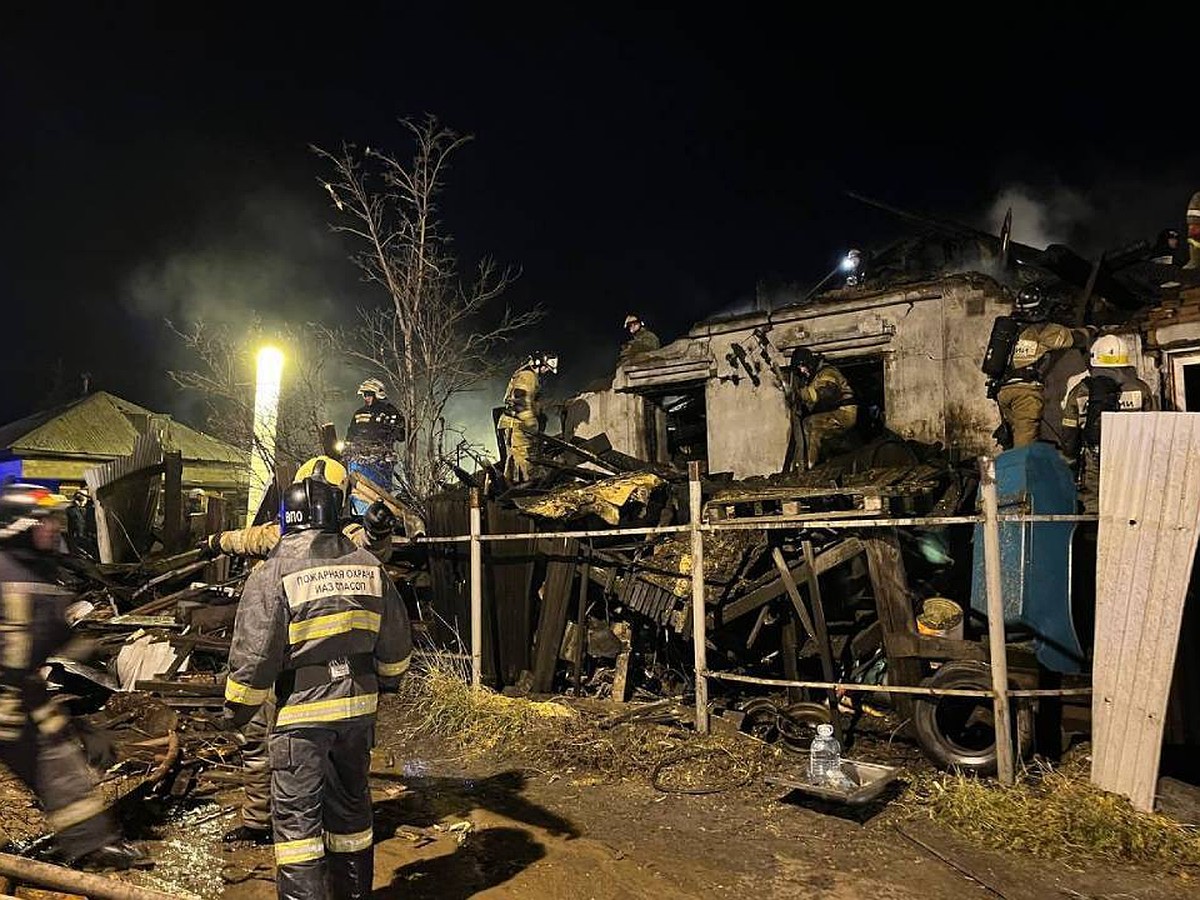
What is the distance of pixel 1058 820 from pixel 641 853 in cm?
248

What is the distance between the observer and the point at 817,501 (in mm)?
7785

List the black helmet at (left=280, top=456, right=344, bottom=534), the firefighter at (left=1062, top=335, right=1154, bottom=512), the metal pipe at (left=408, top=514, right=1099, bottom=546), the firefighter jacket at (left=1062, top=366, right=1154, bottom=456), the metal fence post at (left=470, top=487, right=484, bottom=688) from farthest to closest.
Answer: the metal fence post at (left=470, top=487, right=484, bottom=688) → the firefighter jacket at (left=1062, top=366, right=1154, bottom=456) → the firefighter at (left=1062, top=335, right=1154, bottom=512) → the metal pipe at (left=408, top=514, right=1099, bottom=546) → the black helmet at (left=280, top=456, right=344, bottom=534)

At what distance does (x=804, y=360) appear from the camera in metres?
11.4

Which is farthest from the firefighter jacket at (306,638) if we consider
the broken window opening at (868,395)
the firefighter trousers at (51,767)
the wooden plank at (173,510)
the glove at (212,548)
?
the wooden plank at (173,510)

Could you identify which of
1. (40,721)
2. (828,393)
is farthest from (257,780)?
(828,393)

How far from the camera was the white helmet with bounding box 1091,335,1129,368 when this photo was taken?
8.15 meters

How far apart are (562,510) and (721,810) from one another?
395 centimetres

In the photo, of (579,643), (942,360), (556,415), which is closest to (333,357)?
(556,415)

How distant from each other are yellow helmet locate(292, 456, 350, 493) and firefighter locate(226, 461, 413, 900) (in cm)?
64

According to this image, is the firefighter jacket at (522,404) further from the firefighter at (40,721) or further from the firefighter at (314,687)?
the firefighter at (314,687)

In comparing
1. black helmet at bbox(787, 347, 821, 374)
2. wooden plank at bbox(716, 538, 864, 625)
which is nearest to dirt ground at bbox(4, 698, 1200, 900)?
wooden plank at bbox(716, 538, 864, 625)

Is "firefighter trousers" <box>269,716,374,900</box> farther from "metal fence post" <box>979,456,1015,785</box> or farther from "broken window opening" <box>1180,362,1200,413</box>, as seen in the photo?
"broken window opening" <box>1180,362,1200,413</box>

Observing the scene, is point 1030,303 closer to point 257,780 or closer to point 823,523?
point 823,523

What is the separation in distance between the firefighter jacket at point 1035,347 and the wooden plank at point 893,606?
3.49 m
